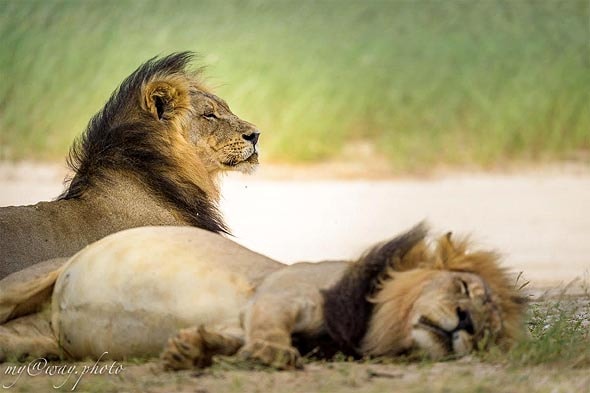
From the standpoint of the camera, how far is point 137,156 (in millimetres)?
7230

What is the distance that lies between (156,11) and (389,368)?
10.9 m

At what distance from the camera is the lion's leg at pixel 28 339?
18.5 feet

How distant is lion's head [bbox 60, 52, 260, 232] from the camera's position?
23.6 ft

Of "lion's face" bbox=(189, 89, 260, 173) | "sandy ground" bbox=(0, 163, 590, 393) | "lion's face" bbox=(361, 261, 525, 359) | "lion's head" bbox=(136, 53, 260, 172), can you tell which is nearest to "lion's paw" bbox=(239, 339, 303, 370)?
"lion's face" bbox=(361, 261, 525, 359)

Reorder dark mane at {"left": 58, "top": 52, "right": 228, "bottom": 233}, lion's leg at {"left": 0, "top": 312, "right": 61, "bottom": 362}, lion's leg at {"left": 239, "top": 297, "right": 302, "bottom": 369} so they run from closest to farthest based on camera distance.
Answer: lion's leg at {"left": 239, "top": 297, "right": 302, "bottom": 369}, lion's leg at {"left": 0, "top": 312, "right": 61, "bottom": 362}, dark mane at {"left": 58, "top": 52, "right": 228, "bottom": 233}

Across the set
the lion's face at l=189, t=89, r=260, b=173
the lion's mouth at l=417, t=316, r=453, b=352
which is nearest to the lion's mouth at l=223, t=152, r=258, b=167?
the lion's face at l=189, t=89, r=260, b=173

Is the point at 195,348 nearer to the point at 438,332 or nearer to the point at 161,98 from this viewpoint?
the point at 438,332

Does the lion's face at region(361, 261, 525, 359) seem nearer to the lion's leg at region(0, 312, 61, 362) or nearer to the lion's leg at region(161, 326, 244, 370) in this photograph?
the lion's leg at region(161, 326, 244, 370)

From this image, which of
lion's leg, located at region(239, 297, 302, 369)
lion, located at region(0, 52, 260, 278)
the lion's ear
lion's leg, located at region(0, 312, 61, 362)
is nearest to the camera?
lion's leg, located at region(239, 297, 302, 369)

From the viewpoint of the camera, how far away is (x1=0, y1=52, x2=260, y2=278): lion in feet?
21.8

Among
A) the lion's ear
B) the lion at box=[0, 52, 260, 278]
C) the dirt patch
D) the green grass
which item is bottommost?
the dirt patch

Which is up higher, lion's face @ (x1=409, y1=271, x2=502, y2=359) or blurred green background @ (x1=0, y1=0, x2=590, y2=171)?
blurred green background @ (x1=0, y1=0, x2=590, y2=171)

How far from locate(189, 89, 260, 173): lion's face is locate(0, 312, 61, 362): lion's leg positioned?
210 centimetres

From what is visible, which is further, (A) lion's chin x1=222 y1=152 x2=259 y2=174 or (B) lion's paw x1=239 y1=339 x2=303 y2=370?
(A) lion's chin x1=222 y1=152 x2=259 y2=174
